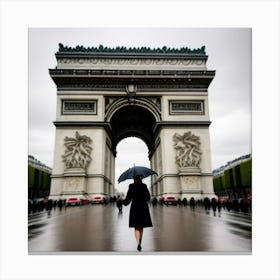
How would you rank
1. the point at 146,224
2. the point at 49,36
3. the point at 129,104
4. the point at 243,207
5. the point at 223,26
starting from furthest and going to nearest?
the point at 129,104 < the point at 243,207 < the point at 49,36 < the point at 223,26 < the point at 146,224

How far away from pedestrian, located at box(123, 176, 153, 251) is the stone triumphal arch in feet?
65.9

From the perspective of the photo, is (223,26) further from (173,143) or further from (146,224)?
(173,143)

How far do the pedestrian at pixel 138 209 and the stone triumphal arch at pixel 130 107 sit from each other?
20.1 metres

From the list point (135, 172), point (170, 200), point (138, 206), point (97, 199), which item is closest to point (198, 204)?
point (170, 200)

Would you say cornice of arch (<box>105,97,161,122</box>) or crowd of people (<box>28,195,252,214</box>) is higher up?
cornice of arch (<box>105,97,161,122</box>)

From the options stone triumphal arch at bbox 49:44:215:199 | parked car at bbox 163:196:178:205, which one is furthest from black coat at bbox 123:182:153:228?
stone triumphal arch at bbox 49:44:215:199

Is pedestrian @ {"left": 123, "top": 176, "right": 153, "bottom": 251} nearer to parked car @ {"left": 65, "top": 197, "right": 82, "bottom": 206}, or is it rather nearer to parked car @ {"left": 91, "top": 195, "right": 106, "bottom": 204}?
parked car @ {"left": 65, "top": 197, "right": 82, "bottom": 206}

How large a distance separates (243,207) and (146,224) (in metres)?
13.5

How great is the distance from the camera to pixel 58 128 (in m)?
27.5

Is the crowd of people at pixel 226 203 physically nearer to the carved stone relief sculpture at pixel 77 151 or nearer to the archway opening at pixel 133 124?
the carved stone relief sculpture at pixel 77 151

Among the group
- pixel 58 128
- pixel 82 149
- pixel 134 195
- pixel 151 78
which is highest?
pixel 151 78

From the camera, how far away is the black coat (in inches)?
248

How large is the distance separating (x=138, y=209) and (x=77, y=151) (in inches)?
840
